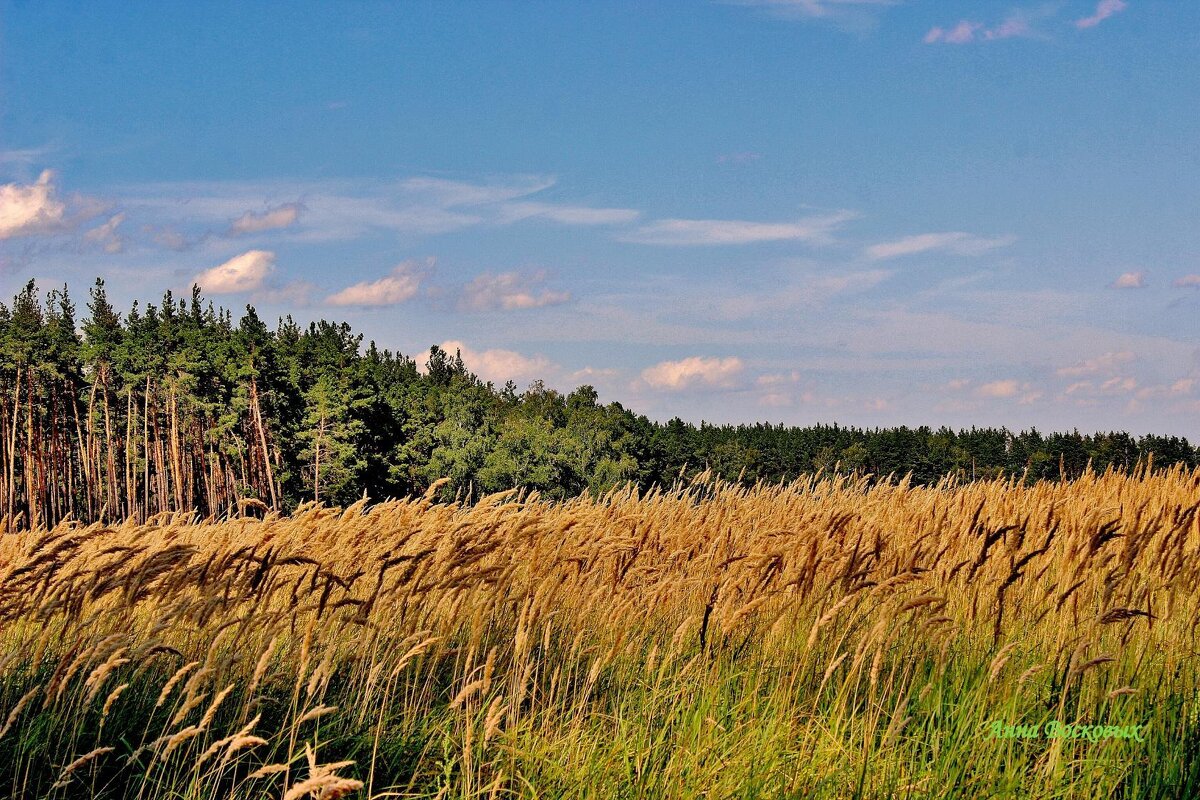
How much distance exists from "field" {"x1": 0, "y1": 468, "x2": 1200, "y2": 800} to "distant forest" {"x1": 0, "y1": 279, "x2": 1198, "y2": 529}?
45949mm

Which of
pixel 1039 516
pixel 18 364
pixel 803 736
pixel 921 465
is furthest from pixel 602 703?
pixel 921 465

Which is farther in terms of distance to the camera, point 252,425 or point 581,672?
point 252,425

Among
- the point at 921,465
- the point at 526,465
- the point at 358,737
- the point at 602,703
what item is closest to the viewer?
the point at 358,737

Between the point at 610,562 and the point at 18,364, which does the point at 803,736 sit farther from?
the point at 18,364

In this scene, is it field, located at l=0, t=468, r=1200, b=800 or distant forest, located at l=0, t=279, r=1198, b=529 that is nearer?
field, located at l=0, t=468, r=1200, b=800

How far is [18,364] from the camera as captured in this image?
53.8m

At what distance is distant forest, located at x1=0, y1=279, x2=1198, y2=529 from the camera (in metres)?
55.5

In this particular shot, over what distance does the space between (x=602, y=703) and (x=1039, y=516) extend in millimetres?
4905

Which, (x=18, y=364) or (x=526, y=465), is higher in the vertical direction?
(x=18, y=364)

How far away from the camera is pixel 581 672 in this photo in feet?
15.8

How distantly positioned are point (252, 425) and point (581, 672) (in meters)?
61.5

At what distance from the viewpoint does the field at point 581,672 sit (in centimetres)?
355

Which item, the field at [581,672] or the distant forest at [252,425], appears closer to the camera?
the field at [581,672]

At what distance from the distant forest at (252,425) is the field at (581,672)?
1809 inches
